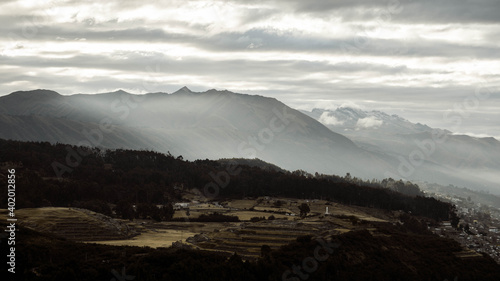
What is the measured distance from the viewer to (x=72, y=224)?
97250mm

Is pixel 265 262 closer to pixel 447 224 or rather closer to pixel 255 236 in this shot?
pixel 255 236

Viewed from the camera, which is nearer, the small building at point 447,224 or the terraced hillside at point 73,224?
the terraced hillside at point 73,224

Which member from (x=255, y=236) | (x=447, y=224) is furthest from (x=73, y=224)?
(x=447, y=224)

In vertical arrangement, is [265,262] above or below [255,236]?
below

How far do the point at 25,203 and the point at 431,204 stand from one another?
13524cm

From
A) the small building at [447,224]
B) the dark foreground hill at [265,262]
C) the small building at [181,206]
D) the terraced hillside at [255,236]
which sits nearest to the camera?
the dark foreground hill at [265,262]

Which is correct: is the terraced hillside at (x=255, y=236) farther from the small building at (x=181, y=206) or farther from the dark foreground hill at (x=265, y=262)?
the small building at (x=181, y=206)

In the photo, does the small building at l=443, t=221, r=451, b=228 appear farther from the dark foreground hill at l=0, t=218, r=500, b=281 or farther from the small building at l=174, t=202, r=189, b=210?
the small building at l=174, t=202, r=189, b=210

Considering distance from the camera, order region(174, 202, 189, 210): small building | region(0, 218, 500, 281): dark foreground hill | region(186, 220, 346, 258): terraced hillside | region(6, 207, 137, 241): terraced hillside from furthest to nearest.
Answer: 1. region(174, 202, 189, 210): small building
2. region(6, 207, 137, 241): terraced hillside
3. region(186, 220, 346, 258): terraced hillside
4. region(0, 218, 500, 281): dark foreground hill

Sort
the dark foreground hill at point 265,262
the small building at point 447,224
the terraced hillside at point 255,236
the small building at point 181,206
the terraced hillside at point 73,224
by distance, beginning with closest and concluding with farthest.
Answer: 1. the dark foreground hill at point 265,262
2. the terraced hillside at point 255,236
3. the terraced hillside at point 73,224
4. the small building at point 181,206
5. the small building at point 447,224

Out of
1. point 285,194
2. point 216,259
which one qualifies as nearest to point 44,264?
point 216,259

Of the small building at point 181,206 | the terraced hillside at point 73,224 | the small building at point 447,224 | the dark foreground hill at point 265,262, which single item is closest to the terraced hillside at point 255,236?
the dark foreground hill at point 265,262

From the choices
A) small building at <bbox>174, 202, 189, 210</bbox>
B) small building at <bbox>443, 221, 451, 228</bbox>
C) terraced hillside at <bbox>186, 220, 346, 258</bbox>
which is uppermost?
terraced hillside at <bbox>186, 220, 346, 258</bbox>

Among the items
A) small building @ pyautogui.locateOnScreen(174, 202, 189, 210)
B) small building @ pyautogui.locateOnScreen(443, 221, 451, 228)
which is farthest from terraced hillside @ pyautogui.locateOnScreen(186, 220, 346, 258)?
small building @ pyautogui.locateOnScreen(443, 221, 451, 228)
